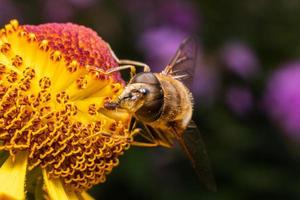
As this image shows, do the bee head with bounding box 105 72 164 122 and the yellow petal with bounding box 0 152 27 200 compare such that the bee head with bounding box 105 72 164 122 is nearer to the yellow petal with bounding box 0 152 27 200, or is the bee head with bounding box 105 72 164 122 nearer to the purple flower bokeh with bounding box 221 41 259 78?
the yellow petal with bounding box 0 152 27 200

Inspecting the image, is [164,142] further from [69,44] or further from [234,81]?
[234,81]

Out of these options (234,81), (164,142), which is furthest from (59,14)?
(164,142)

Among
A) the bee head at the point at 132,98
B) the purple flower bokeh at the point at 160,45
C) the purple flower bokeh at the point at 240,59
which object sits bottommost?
the bee head at the point at 132,98

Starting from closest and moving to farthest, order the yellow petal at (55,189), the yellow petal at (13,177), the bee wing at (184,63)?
the yellow petal at (13,177) < the yellow petal at (55,189) < the bee wing at (184,63)

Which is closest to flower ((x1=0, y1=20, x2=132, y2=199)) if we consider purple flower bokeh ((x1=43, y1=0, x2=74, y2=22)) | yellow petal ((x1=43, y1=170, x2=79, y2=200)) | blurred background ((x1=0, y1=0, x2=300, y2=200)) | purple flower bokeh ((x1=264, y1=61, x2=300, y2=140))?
yellow petal ((x1=43, y1=170, x2=79, y2=200))

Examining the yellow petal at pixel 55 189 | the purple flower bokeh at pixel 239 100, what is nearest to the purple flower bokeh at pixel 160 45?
the purple flower bokeh at pixel 239 100

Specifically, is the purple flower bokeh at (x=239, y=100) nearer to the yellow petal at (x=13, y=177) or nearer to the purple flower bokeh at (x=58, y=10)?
the purple flower bokeh at (x=58, y=10)
